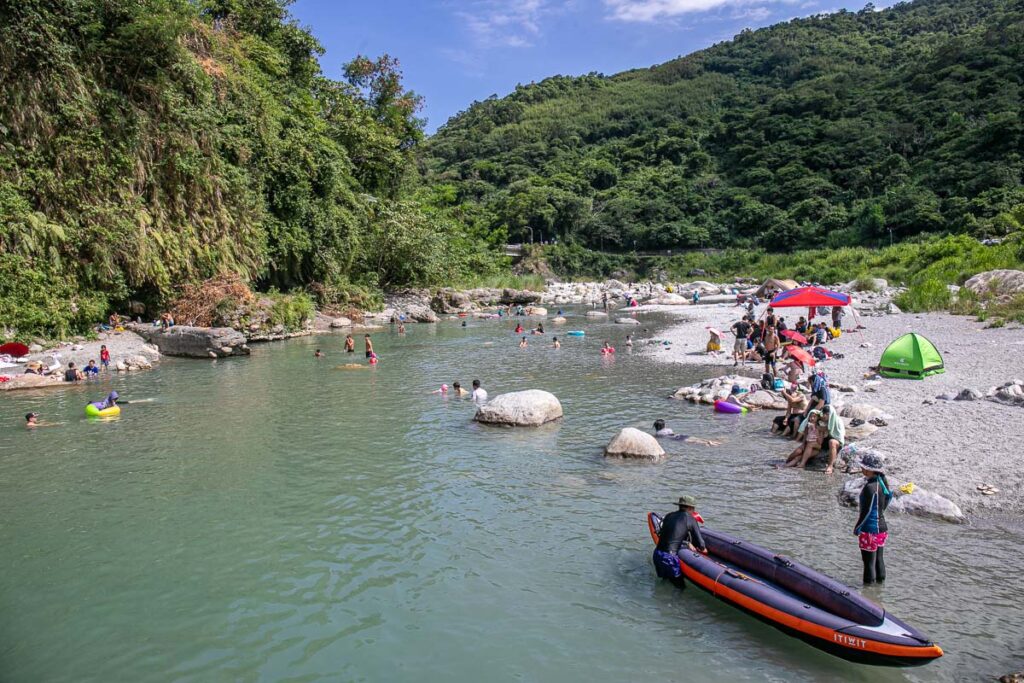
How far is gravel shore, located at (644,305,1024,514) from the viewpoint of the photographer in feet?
33.2

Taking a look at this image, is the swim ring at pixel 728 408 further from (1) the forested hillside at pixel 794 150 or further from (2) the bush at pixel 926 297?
(1) the forested hillside at pixel 794 150

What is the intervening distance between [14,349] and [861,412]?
2691 centimetres

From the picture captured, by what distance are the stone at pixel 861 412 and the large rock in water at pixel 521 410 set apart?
256 inches

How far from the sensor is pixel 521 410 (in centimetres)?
1590

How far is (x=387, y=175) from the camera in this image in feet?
191

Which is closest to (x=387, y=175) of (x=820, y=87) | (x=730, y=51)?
(x=820, y=87)

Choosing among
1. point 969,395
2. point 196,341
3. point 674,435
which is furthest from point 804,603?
point 196,341

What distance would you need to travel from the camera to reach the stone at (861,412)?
13562 mm

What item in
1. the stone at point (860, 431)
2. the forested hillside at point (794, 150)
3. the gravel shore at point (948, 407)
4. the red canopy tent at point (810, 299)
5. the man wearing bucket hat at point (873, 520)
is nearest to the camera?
the man wearing bucket hat at point (873, 520)

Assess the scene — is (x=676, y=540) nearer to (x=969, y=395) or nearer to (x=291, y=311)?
(x=969, y=395)

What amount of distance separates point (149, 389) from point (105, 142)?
44.7 ft

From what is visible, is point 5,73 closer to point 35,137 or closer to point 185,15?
point 35,137

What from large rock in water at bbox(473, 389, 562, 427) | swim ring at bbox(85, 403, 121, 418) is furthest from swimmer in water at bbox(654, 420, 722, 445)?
swim ring at bbox(85, 403, 121, 418)

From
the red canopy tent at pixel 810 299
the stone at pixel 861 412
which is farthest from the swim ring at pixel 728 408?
the red canopy tent at pixel 810 299
